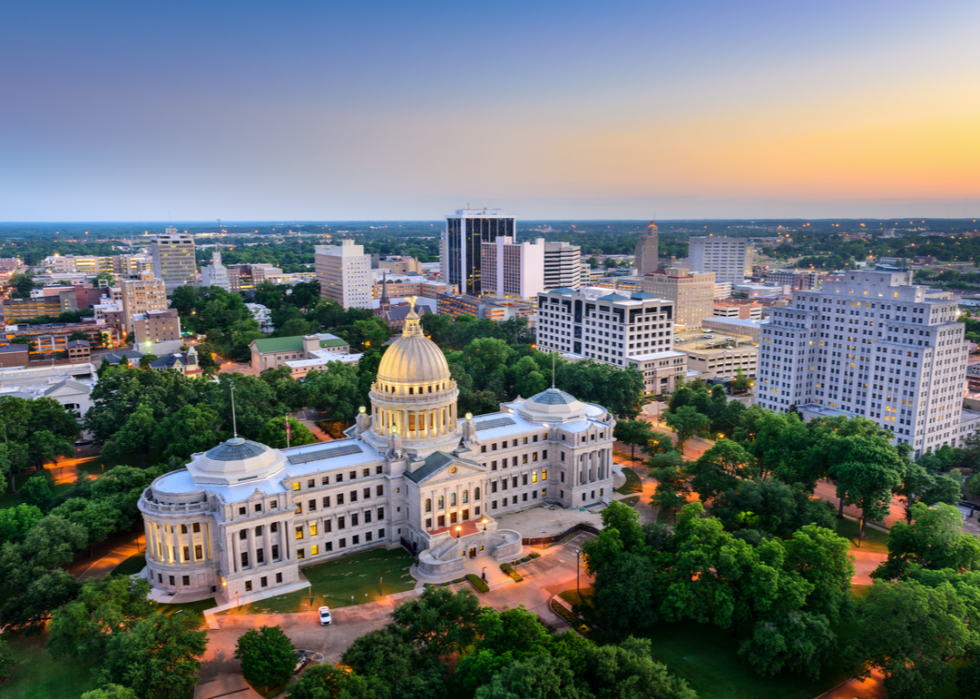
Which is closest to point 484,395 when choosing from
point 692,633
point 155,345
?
point 692,633

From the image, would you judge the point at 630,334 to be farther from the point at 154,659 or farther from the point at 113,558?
the point at 154,659

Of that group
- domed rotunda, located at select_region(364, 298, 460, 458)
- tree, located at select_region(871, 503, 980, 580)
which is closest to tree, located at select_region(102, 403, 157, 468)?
domed rotunda, located at select_region(364, 298, 460, 458)

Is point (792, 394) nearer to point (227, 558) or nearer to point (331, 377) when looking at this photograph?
point (331, 377)

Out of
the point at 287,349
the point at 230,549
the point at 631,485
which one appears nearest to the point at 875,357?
the point at 631,485

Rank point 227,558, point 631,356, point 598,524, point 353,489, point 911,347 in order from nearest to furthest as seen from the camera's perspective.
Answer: point 227,558
point 353,489
point 598,524
point 911,347
point 631,356

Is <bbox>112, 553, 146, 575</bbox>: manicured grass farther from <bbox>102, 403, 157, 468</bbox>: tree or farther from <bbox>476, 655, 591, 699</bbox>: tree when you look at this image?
<bbox>476, 655, 591, 699</bbox>: tree

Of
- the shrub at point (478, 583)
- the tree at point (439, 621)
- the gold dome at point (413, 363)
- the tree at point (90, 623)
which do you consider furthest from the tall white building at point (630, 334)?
the tree at point (90, 623)
